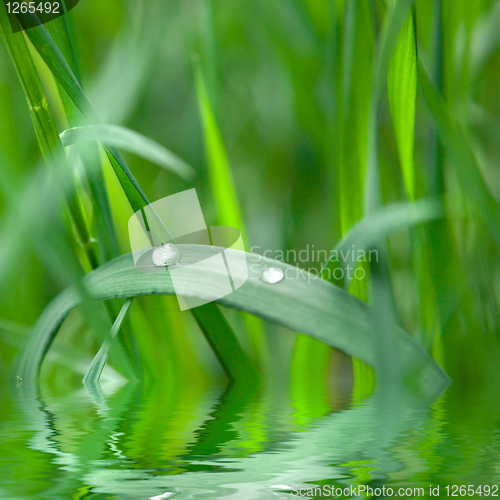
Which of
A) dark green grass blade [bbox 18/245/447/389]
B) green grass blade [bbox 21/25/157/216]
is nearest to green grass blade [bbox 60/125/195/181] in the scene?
green grass blade [bbox 21/25/157/216]

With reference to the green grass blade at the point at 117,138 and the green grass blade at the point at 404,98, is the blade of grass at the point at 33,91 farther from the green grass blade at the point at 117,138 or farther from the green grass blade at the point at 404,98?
the green grass blade at the point at 404,98

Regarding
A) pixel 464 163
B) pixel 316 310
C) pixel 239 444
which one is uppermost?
pixel 464 163

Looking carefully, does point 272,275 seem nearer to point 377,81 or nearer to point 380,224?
point 380,224

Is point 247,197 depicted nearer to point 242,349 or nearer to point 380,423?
point 242,349

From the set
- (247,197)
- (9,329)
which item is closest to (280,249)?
(247,197)

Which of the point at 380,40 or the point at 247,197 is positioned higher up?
the point at 380,40

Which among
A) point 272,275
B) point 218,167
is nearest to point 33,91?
point 218,167

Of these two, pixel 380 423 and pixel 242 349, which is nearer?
pixel 380 423
